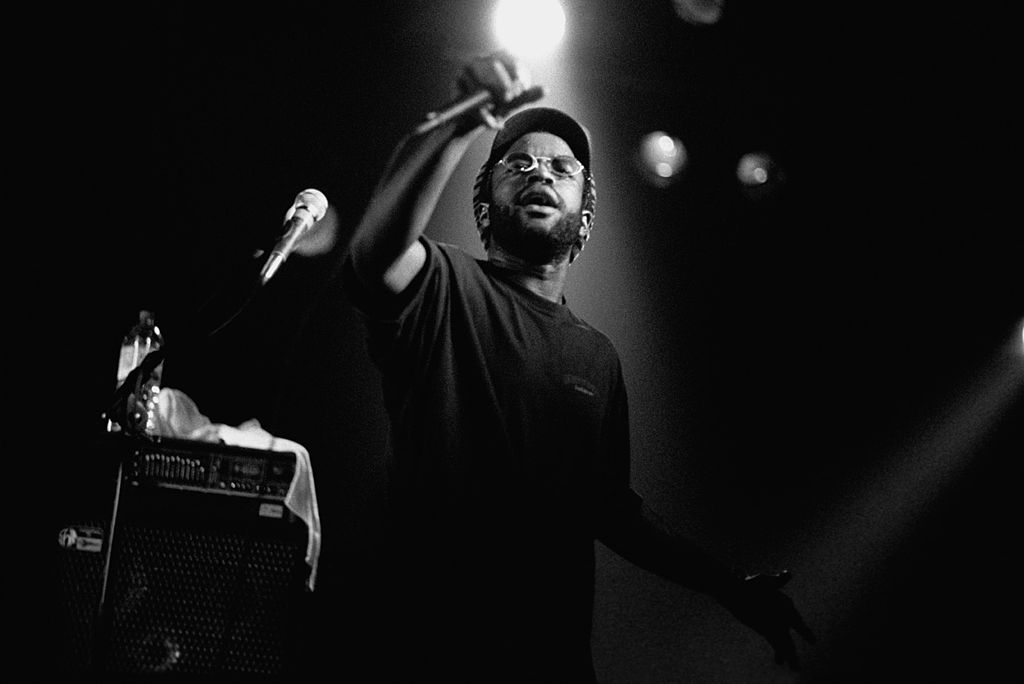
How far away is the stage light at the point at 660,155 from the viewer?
151 inches

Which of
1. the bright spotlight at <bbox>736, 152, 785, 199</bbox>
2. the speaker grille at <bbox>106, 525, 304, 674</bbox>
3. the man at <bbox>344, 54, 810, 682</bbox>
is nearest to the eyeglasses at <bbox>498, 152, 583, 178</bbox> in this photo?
the man at <bbox>344, 54, 810, 682</bbox>

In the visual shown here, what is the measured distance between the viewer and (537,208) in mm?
2387

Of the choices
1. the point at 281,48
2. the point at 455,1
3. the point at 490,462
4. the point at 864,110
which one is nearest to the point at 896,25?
the point at 864,110

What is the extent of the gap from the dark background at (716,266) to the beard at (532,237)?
4.26ft

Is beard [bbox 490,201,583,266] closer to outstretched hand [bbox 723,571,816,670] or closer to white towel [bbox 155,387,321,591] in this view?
white towel [bbox 155,387,321,591]

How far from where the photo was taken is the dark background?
3.51m

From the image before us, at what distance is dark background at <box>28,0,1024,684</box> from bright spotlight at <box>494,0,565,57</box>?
8 cm

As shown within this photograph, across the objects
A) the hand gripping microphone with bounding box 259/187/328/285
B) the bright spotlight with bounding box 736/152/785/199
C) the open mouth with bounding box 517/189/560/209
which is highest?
the bright spotlight with bounding box 736/152/785/199

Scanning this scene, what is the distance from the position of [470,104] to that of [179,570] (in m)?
1.25

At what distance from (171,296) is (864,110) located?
2866 mm

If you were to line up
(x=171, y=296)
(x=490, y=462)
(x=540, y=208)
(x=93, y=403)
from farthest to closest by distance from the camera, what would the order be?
(x=171, y=296) < (x=93, y=403) < (x=540, y=208) < (x=490, y=462)

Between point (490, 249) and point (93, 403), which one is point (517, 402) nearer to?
point (490, 249)

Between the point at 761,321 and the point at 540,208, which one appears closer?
the point at 540,208

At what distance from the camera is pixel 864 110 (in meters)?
3.84
